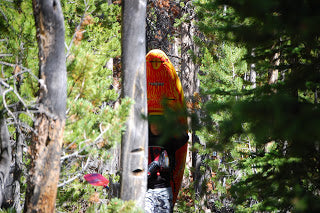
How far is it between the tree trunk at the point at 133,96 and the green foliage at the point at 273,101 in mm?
985

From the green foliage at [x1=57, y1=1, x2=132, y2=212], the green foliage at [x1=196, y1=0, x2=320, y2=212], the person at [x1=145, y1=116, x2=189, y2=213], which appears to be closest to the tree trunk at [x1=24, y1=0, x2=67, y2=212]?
the green foliage at [x1=57, y1=1, x2=132, y2=212]

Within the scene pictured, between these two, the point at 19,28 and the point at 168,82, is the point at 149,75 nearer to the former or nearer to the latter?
the point at 168,82

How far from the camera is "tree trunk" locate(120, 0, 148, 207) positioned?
14.9ft

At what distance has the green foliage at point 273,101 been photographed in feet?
5.53

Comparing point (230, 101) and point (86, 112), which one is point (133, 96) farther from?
point (230, 101)

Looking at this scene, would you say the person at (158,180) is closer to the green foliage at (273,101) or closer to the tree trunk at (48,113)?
the green foliage at (273,101)

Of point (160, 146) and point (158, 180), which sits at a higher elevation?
point (160, 146)

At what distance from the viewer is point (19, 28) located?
17.0 ft

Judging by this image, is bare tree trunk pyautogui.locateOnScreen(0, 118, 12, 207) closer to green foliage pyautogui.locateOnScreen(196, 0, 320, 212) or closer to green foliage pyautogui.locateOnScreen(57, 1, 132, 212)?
green foliage pyautogui.locateOnScreen(57, 1, 132, 212)

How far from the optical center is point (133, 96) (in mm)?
4555

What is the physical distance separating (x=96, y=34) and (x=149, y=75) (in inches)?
55.9

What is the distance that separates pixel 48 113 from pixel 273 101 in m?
2.84

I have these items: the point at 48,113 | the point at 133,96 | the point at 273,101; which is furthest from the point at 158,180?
the point at 273,101

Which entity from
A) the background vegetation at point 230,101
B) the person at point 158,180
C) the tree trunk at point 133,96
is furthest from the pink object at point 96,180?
the person at point 158,180
